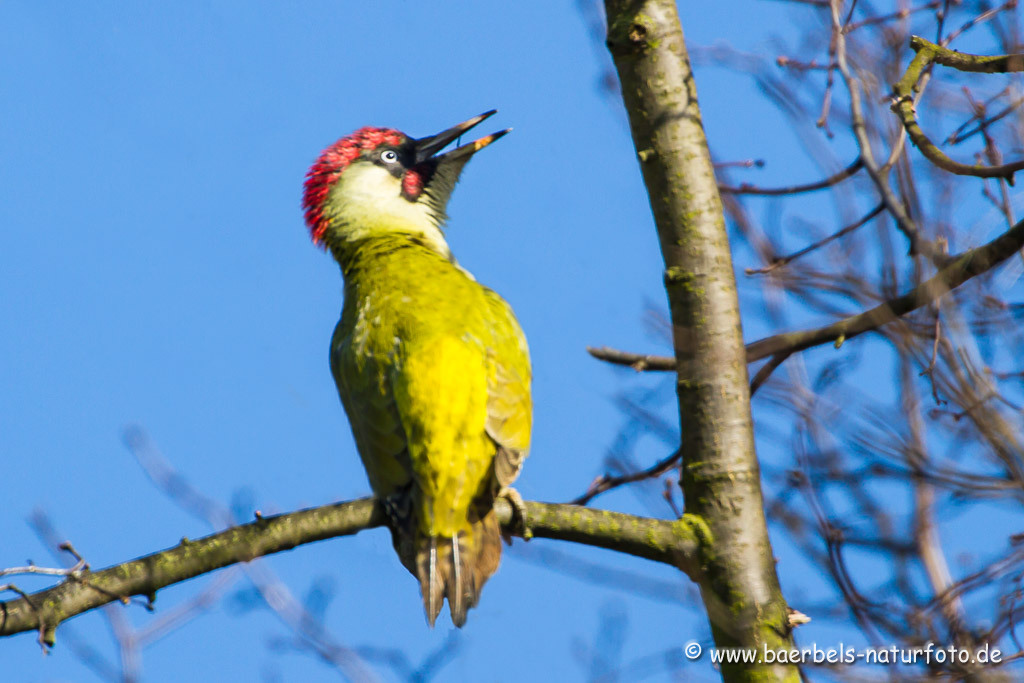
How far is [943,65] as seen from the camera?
361cm

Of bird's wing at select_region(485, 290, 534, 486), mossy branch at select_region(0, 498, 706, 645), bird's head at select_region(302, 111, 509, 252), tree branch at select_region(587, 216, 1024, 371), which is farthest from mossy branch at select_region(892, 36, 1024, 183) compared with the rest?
bird's head at select_region(302, 111, 509, 252)

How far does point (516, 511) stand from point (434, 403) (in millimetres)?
649

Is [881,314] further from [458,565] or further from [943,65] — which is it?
[458,565]

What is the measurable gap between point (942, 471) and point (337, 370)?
265 cm

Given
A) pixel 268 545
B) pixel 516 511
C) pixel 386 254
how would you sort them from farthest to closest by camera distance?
pixel 386 254 → pixel 516 511 → pixel 268 545

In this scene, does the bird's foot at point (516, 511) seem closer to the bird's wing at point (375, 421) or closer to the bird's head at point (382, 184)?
the bird's wing at point (375, 421)

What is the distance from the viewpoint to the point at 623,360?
4117mm

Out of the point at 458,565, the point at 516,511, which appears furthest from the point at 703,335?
the point at 458,565

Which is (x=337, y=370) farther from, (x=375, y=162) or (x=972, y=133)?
(x=972, y=133)

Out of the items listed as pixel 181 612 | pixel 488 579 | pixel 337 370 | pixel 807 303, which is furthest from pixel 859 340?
pixel 181 612

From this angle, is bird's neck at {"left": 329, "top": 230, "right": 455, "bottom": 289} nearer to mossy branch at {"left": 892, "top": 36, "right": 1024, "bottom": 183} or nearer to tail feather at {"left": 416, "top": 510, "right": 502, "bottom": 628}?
tail feather at {"left": 416, "top": 510, "right": 502, "bottom": 628}

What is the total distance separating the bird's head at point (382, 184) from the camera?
237 inches

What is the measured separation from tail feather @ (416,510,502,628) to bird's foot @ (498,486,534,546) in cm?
9

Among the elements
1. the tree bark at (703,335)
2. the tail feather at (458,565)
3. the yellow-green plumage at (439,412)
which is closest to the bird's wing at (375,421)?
the yellow-green plumage at (439,412)
